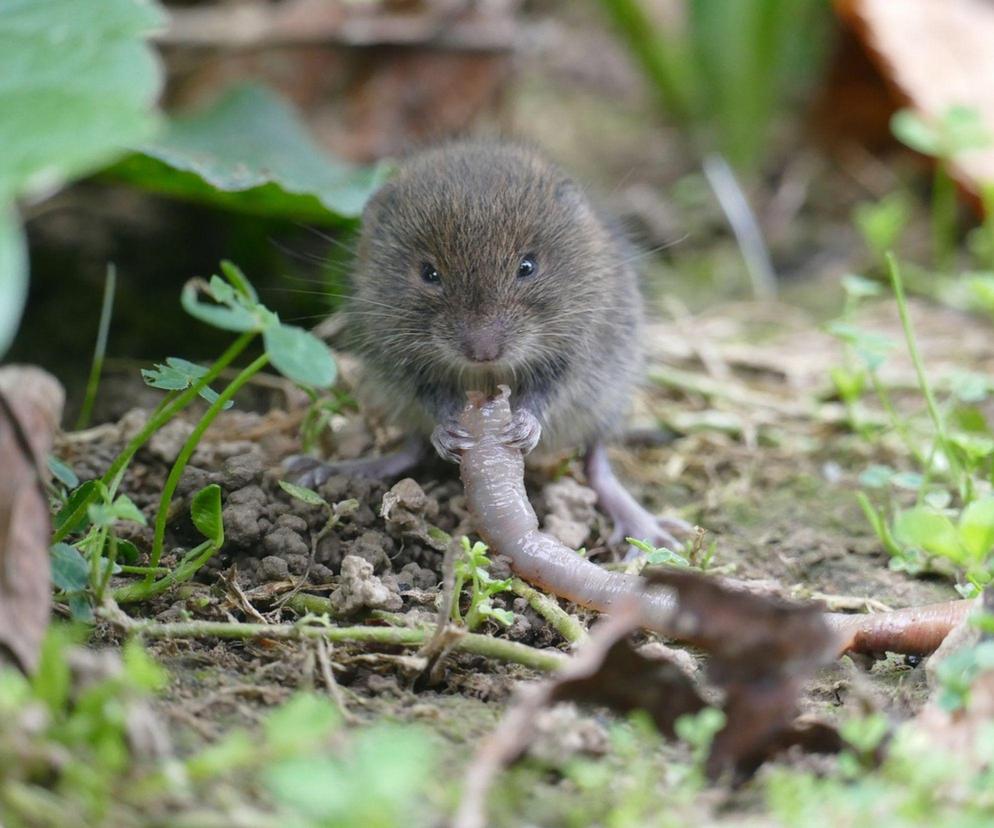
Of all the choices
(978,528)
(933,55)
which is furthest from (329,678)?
(933,55)

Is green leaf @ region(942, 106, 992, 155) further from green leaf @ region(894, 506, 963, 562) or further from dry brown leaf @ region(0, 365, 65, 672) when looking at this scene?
dry brown leaf @ region(0, 365, 65, 672)

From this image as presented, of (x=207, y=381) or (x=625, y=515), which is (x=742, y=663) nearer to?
(x=207, y=381)

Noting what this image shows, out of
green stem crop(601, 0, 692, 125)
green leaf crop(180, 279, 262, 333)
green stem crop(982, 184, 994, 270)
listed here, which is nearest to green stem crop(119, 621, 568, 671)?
green leaf crop(180, 279, 262, 333)

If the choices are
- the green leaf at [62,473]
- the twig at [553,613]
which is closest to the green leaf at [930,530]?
the twig at [553,613]

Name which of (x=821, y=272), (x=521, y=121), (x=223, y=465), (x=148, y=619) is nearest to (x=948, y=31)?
(x=821, y=272)

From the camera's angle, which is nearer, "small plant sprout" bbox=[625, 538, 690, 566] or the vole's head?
"small plant sprout" bbox=[625, 538, 690, 566]

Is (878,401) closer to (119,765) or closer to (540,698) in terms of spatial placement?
(540,698)
